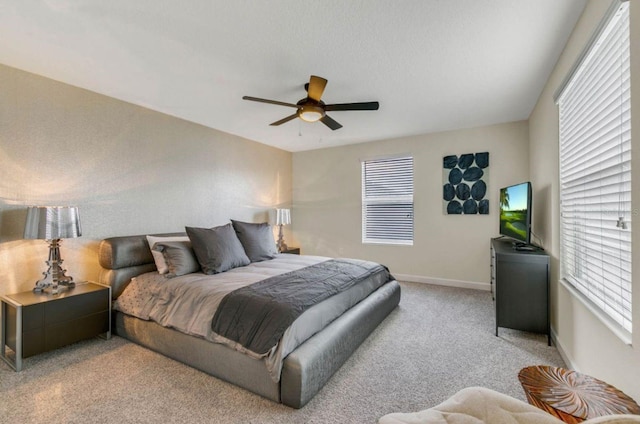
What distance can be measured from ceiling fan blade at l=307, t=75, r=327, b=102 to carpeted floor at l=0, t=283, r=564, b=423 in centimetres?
232

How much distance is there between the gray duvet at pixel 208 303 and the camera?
2.04 metres

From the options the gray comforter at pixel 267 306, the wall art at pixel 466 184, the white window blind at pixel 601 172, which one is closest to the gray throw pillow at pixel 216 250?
the gray comforter at pixel 267 306

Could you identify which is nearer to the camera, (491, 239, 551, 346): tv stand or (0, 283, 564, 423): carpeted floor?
(0, 283, 564, 423): carpeted floor

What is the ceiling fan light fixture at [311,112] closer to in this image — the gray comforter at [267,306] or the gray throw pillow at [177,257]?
the gray comforter at [267,306]

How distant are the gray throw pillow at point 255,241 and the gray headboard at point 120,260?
1075 mm

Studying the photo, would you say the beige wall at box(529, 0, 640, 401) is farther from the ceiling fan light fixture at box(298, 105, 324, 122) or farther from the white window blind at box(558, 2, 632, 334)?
the ceiling fan light fixture at box(298, 105, 324, 122)

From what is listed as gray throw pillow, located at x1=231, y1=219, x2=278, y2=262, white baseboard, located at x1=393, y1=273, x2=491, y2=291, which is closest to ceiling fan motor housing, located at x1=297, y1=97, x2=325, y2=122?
gray throw pillow, located at x1=231, y1=219, x2=278, y2=262

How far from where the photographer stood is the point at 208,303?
93.4 inches

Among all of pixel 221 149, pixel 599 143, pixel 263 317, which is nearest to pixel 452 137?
pixel 599 143

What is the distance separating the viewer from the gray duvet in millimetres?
2045

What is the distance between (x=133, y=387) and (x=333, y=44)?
2926mm

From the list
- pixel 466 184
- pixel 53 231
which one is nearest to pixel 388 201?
pixel 466 184

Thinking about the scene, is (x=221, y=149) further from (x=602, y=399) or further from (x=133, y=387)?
(x=602, y=399)

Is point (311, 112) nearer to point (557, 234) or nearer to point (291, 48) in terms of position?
point (291, 48)
